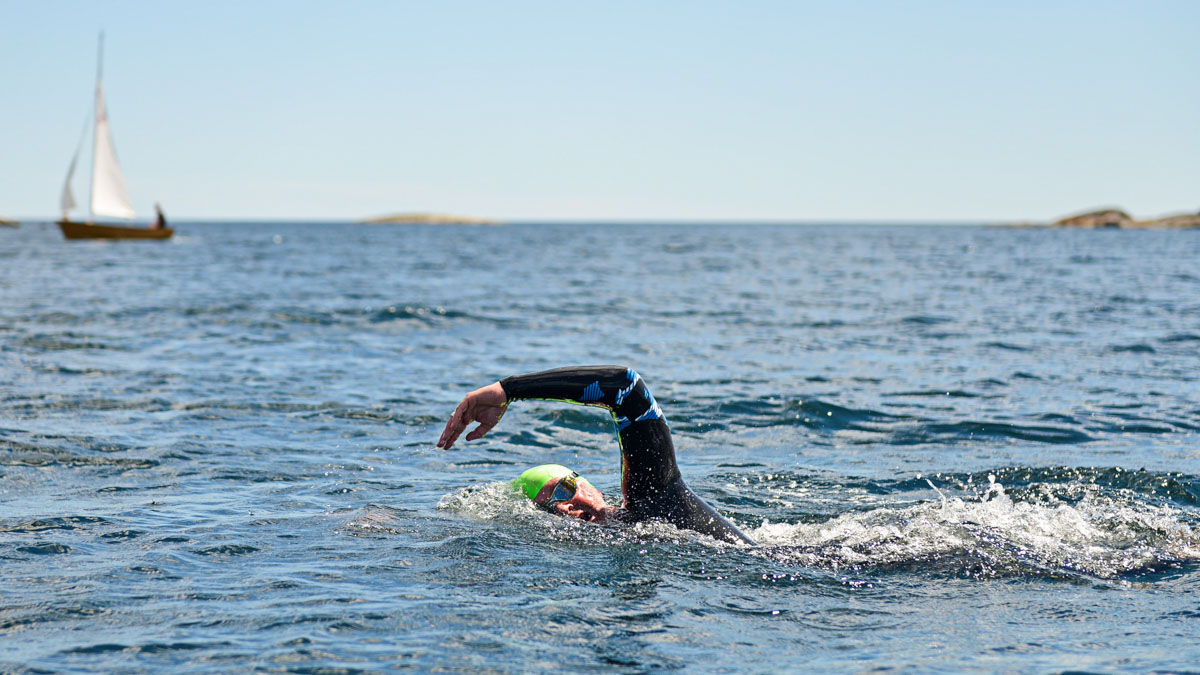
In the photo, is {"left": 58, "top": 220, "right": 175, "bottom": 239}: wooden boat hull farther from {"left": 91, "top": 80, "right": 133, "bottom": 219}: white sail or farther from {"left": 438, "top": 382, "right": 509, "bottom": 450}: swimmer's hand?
{"left": 438, "top": 382, "right": 509, "bottom": 450}: swimmer's hand

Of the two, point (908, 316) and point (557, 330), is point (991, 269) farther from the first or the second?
point (557, 330)

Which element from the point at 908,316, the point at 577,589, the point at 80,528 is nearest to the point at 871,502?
the point at 577,589

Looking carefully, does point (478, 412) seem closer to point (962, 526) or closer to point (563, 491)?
point (563, 491)

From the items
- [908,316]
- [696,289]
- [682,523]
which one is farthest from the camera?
[696,289]

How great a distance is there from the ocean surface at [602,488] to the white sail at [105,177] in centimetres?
5378

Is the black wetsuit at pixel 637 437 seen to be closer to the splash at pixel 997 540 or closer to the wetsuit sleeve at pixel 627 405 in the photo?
the wetsuit sleeve at pixel 627 405

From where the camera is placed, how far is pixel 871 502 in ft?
30.1

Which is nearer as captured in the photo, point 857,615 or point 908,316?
point 857,615

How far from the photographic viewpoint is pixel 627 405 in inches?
262

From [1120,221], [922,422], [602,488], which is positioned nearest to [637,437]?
[602,488]

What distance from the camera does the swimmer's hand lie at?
244 inches

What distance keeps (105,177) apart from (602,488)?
237 ft

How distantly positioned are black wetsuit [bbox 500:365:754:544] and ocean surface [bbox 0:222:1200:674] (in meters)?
0.18

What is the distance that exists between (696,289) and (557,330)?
1558 centimetres
